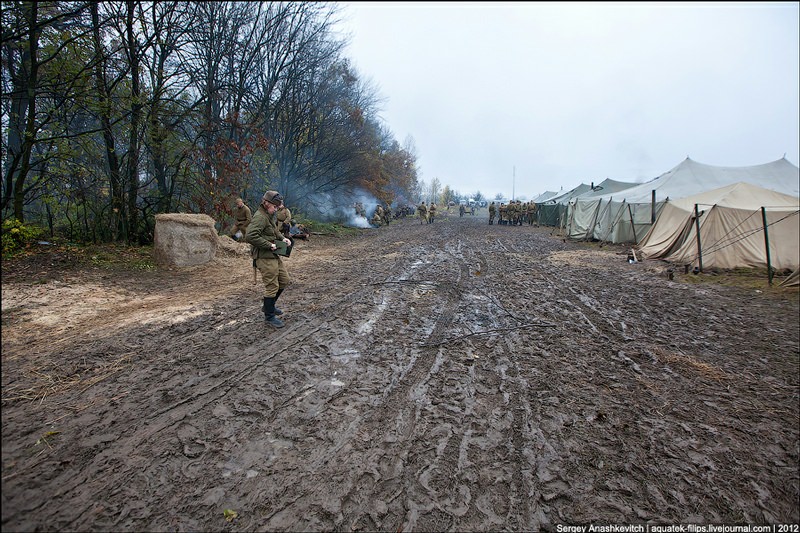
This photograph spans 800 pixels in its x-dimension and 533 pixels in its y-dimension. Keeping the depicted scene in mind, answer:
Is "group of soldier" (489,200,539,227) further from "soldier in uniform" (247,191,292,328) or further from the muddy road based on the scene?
"soldier in uniform" (247,191,292,328)

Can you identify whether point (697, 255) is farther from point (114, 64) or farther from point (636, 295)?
point (114, 64)

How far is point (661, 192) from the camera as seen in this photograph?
16.7 meters

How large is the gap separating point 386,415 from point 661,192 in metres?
19.0

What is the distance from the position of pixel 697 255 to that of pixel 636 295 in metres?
4.90

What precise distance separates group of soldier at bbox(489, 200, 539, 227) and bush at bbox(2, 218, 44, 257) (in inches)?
1095

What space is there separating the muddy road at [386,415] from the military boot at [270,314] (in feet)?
0.46

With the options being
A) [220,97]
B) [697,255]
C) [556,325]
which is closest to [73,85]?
[220,97]

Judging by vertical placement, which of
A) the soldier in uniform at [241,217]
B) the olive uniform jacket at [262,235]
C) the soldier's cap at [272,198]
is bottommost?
the olive uniform jacket at [262,235]

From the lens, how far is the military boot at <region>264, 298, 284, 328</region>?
5023mm

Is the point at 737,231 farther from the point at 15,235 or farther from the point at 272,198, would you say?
the point at 15,235

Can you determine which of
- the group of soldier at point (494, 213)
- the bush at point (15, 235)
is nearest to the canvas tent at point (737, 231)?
the bush at point (15, 235)

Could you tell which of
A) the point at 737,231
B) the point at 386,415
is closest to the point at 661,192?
the point at 737,231

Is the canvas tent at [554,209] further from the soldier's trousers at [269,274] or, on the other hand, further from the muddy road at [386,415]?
the soldier's trousers at [269,274]

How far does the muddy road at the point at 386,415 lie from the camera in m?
2.18
